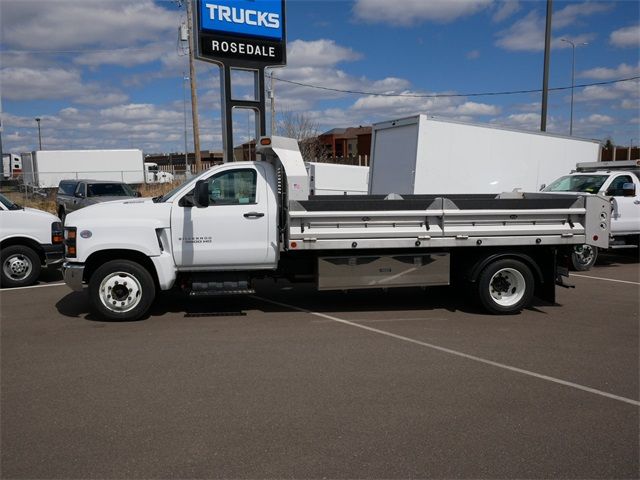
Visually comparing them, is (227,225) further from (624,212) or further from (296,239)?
(624,212)

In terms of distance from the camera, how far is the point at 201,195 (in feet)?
23.1

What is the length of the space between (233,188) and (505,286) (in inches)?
163

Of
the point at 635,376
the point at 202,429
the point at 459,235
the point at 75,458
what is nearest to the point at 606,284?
the point at 459,235

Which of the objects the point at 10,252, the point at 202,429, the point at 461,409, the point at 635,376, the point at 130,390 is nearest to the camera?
the point at 202,429

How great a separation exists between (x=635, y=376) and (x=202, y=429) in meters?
4.16

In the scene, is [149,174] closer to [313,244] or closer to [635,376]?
[313,244]

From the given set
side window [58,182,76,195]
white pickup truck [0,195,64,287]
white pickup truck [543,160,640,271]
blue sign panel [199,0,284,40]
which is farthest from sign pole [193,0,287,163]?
side window [58,182,76,195]

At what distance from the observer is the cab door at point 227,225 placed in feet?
23.9

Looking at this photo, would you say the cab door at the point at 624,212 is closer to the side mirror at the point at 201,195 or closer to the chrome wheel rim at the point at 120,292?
the side mirror at the point at 201,195

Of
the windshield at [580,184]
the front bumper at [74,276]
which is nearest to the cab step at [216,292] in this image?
the front bumper at [74,276]

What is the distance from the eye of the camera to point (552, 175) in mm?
15531

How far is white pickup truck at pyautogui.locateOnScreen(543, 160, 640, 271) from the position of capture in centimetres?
1178

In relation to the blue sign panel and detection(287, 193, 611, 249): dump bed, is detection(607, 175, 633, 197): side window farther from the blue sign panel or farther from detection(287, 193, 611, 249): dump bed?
the blue sign panel

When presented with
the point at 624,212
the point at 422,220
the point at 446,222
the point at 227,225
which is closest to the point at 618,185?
the point at 624,212
